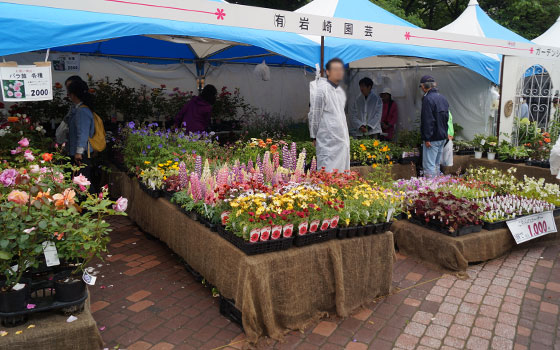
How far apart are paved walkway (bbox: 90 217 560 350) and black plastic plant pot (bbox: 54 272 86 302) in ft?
2.07

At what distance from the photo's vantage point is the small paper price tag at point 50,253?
2.54 metres

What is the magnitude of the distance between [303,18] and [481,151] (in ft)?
16.8

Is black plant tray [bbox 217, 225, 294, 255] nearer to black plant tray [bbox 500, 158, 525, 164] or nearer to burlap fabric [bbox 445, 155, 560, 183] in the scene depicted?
burlap fabric [bbox 445, 155, 560, 183]

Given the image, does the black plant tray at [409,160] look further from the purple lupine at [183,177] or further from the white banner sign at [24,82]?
the white banner sign at [24,82]

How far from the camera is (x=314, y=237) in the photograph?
3.32 metres

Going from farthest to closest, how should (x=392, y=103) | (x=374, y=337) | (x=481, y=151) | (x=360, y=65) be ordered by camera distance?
(x=360, y=65) < (x=392, y=103) < (x=481, y=151) < (x=374, y=337)

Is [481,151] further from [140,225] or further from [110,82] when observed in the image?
[110,82]

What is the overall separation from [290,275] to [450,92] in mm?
8089

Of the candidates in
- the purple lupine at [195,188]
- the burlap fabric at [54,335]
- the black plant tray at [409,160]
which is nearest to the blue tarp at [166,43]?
the black plant tray at [409,160]

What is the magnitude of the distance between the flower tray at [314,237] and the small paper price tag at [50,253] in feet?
5.35

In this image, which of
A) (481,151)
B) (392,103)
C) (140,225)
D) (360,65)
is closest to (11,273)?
(140,225)

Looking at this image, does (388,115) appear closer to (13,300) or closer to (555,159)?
(555,159)

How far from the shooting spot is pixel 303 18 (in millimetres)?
4758

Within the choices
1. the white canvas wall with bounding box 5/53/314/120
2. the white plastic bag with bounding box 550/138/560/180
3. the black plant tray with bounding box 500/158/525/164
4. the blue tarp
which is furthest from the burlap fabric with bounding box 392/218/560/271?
the white canvas wall with bounding box 5/53/314/120
